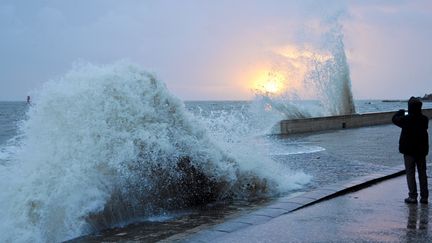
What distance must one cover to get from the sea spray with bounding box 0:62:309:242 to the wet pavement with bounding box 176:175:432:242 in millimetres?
2221

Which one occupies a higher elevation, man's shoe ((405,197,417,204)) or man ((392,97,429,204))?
man ((392,97,429,204))

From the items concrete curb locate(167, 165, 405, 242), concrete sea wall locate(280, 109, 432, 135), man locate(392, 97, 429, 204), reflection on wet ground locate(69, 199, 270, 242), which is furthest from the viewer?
concrete sea wall locate(280, 109, 432, 135)

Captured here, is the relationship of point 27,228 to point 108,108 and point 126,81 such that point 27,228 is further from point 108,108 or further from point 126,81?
point 126,81

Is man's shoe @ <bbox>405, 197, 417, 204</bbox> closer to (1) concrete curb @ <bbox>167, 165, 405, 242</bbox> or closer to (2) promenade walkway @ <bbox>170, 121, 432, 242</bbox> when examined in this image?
(2) promenade walkway @ <bbox>170, 121, 432, 242</bbox>

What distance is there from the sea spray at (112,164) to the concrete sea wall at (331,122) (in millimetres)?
13639

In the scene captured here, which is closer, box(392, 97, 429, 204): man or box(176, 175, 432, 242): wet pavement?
box(176, 175, 432, 242): wet pavement

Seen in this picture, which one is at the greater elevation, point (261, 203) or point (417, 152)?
point (417, 152)

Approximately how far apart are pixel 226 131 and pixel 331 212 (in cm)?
475

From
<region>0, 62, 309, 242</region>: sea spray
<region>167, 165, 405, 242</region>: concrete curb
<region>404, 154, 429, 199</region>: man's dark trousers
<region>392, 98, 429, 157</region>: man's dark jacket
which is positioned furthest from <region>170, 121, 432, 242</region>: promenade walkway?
<region>0, 62, 309, 242</region>: sea spray

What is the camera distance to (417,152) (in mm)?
7227

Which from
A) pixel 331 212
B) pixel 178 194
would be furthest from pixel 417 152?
pixel 178 194

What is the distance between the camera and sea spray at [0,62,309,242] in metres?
7.33

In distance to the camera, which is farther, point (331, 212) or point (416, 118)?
point (416, 118)

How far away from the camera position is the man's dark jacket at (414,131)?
718cm
